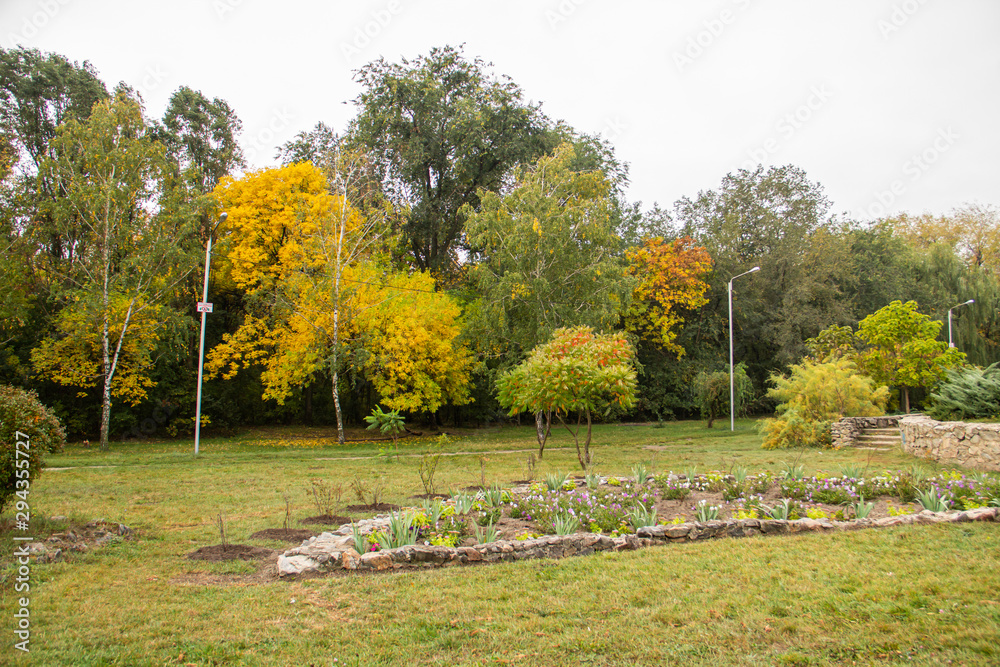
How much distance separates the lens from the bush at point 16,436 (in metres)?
6.42

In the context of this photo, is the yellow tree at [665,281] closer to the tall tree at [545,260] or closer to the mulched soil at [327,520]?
the tall tree at [545,260]

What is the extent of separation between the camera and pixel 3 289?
19875 mm

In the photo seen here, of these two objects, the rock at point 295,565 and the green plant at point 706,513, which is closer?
the rock at point 295,565

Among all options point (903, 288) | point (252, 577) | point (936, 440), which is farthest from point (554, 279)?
point (903, 288)

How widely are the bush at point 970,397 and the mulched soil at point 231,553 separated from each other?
15.7 m

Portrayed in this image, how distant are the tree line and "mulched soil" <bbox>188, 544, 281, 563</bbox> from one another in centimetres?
1400

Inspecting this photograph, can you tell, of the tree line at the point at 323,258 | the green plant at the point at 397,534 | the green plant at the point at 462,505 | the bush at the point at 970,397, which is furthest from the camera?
the tree line at the point at 323,258

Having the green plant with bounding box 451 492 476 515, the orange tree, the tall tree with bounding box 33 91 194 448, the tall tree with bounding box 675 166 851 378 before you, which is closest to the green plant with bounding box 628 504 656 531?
the green plant with bounding box 451 492 476 515

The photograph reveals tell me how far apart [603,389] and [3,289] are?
20799mm

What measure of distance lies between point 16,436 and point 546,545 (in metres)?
5.99

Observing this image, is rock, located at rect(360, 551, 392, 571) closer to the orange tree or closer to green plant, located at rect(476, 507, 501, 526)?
green plant, located at rect(476, 507, 501, 526)

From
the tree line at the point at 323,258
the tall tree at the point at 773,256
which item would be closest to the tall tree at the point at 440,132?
the tree line at the point at 323,258

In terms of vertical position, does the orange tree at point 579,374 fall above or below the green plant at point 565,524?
above

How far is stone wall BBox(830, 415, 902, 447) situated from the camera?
677 inches
